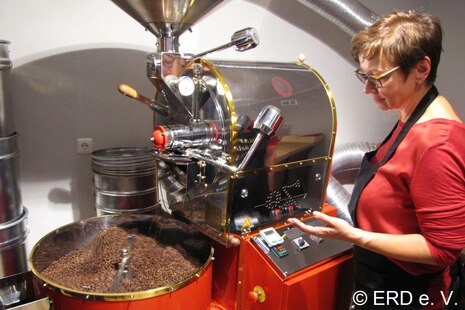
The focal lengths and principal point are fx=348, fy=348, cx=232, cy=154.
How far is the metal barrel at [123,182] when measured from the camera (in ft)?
5.18

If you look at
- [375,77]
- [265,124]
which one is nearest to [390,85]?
[375,77]

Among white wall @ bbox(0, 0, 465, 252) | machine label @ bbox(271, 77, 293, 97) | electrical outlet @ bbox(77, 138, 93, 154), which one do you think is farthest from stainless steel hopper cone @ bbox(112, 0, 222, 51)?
electrical outlet @ bbox(77, 138, 93, 154)

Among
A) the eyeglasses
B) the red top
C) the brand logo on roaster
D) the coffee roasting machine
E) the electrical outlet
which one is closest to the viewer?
the red top

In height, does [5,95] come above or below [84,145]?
above

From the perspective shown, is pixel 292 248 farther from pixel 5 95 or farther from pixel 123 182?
pixel 5 95

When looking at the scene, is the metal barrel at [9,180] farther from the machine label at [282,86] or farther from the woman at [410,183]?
the woman at [410,183]

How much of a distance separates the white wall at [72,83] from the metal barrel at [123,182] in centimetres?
21

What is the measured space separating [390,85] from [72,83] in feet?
4.71

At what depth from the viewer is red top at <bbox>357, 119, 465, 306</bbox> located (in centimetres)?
79

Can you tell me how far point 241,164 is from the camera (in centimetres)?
113

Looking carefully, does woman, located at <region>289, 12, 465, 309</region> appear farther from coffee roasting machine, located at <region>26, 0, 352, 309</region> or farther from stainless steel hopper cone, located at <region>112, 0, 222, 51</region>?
stainless steel hopper cone, located at <region>112, 0, 222, 51</region>

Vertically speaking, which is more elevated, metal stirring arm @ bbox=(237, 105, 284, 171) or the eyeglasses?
the eyeglasses

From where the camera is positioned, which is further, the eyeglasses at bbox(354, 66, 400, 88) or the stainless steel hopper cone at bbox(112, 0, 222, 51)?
the stainless steel hopper cone at bbox(112, 0, 222, 51)

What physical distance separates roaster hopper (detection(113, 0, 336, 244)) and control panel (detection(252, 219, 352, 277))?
0.20 feet
